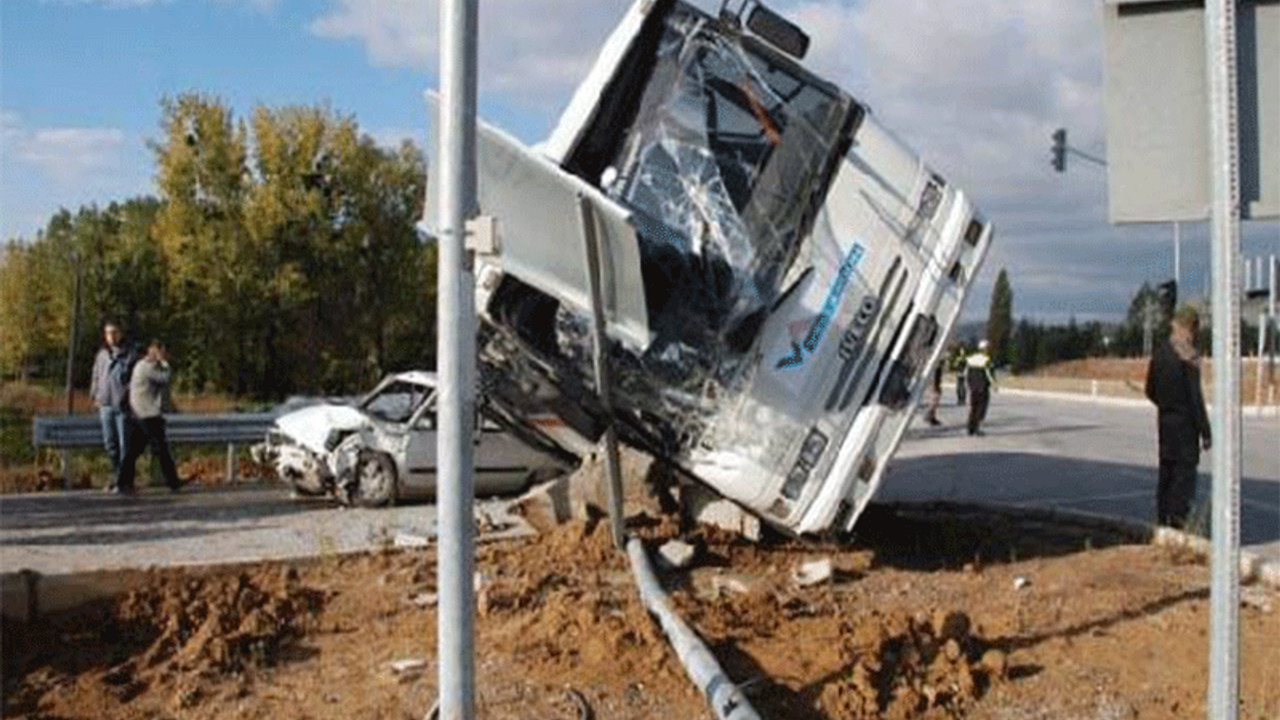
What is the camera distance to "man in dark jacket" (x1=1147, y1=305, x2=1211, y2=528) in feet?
35.9

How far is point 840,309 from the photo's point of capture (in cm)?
850

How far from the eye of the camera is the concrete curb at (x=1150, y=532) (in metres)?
8.64

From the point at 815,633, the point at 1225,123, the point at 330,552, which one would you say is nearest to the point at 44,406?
the point at 330,552

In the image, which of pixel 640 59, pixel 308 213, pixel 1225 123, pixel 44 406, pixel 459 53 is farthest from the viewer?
pixel 44 406

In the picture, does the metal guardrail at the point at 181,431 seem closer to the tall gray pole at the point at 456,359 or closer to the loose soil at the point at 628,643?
the loose soil at the point at 628,643

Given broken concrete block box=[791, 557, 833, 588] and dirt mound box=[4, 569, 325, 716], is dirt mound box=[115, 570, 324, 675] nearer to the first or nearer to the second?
dirt mound box=[4, 569, 325, 716]

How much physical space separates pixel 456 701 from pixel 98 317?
1995 inches

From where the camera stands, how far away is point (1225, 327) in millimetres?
4008

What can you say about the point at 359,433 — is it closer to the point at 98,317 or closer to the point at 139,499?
the point at 139,499

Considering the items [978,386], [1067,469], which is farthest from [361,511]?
[978,386]

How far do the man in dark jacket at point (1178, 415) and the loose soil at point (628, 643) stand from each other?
7.35 feet

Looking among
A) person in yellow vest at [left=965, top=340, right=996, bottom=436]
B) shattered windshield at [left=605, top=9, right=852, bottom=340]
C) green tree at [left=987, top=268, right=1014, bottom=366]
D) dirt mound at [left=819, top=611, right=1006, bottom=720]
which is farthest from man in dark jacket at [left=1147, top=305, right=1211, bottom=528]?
green tree at [left=987, top=268, right=1014, bottom=366]

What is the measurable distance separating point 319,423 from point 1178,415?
307 inches

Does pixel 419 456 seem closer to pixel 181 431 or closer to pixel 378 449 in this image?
pixel 378 449
